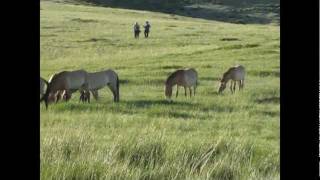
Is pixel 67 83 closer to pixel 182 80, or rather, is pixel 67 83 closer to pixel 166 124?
pixel 182 80

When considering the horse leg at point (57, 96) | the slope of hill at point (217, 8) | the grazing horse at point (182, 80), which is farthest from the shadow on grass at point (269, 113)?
the slope of hill at point (217, 8)

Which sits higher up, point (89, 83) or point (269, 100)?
point (89, 83)

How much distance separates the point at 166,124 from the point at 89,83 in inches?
224

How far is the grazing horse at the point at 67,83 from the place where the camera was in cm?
1460

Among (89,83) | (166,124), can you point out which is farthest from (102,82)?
(166,124)

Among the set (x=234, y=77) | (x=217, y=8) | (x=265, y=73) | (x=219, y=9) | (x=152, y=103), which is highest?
(x=217, y=8)

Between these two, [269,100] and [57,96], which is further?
[269,100]

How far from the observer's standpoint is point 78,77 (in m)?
15.7

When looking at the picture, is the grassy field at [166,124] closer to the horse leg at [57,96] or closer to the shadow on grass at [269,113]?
the shadow on grass at [269,113]

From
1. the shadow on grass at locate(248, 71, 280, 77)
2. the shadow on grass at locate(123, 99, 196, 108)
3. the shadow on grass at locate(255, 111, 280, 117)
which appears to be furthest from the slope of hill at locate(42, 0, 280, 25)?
the shadow on grass at locate(255, 111, 280, 117)

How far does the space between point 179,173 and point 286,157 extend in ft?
9.21

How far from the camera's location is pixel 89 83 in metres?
15.5

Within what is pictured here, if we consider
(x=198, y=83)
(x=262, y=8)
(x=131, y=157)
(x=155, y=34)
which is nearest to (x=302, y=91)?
(x=131, y=157)
